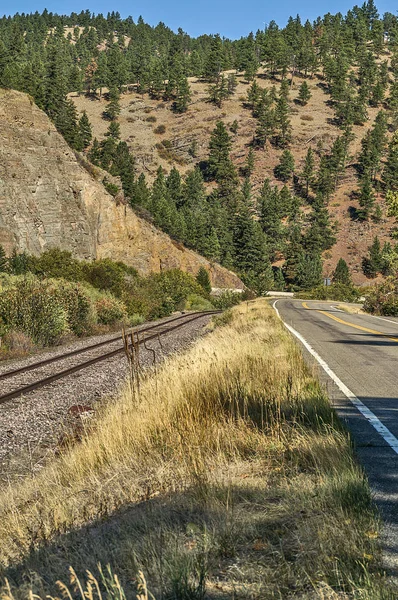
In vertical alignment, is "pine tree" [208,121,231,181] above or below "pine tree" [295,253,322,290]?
above

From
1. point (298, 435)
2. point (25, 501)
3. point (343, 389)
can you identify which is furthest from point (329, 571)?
point (343, 389)

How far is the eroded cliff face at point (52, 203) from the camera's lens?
51.3m

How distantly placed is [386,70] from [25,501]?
183m

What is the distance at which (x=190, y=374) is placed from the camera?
8.71 meters

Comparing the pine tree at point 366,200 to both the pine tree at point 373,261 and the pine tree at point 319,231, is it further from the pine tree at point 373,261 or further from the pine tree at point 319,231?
the pine tree at point 373,261

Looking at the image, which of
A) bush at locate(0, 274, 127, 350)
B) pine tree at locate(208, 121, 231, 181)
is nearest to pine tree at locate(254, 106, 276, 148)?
pine tree at locate(208, 121, 231, 181)

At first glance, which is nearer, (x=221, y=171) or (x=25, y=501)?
(x=25, y=501)

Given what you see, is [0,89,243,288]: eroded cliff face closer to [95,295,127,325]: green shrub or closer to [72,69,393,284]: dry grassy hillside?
[95,295,127,325]: green shrub

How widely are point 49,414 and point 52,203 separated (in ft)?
155

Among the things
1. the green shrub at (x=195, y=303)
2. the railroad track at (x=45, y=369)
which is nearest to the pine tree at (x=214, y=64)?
the green shrub at (x=195, y=303)

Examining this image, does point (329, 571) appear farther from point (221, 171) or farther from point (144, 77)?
point (144, 77)

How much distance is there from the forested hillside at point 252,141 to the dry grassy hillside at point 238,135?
327 millimetres

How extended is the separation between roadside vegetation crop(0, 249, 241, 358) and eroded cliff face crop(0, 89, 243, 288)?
6.39 meters

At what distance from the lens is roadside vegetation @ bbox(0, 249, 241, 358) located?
68.1ft
